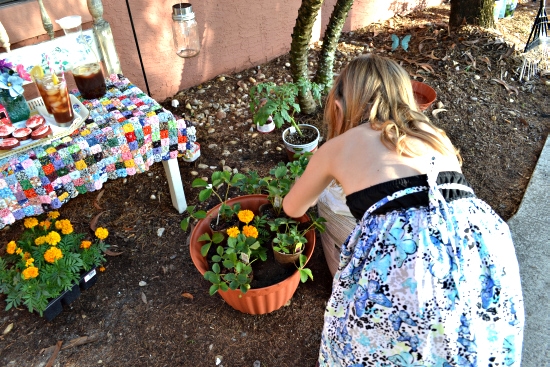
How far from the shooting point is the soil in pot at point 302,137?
324 cm

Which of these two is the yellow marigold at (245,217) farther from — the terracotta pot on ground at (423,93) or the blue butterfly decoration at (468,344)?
the terracotta pot on ground at (423,93)

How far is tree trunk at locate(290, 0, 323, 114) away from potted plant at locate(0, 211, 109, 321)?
1.75 meters

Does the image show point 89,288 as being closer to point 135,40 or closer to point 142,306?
point 142,306

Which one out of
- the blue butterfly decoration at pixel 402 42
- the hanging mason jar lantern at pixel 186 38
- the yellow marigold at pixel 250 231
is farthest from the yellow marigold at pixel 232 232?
the blue butterfly decoration at pixel 402 42

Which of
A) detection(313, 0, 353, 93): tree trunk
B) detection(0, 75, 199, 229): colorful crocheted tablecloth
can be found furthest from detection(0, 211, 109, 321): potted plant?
detection(313, 0, 353, 93): tree trunk

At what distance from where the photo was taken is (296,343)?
7.42 ft

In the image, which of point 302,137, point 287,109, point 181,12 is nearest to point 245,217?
point 287,109

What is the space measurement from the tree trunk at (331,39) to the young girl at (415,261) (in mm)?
2043

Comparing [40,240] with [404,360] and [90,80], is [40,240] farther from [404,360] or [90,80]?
[404,360]

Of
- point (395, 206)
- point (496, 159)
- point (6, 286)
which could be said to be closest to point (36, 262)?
point (6, 286)

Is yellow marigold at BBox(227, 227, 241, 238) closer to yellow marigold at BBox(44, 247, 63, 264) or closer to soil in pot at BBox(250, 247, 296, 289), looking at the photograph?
soil in pot at BBox(250, 247, 296, 289)

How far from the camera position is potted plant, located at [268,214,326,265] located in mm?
2057

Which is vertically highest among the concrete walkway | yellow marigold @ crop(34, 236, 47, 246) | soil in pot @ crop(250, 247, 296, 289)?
yellow marigold @ crop(34, 236, 47, 246)

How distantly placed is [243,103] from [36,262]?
2223 millimetres
